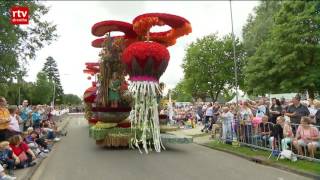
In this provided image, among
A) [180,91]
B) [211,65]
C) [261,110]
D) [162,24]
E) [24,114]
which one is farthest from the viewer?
[180,91]

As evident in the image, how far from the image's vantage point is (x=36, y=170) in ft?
36.8

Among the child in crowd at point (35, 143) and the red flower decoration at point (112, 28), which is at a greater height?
the red flower decoration at point (112, 28)

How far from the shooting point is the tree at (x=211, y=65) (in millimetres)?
50156

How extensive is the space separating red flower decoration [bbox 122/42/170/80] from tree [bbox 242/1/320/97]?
20.7 metres

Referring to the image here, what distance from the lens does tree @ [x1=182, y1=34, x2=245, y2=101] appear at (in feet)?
165

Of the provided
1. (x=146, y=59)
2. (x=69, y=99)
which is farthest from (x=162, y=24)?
(x=69, y=99)

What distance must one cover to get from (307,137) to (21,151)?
7672 mm

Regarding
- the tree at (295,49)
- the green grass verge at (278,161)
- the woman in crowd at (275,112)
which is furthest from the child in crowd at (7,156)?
the tree at (295,49)

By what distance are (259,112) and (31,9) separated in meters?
15.0

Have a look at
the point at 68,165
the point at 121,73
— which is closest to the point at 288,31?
the point at 121,73

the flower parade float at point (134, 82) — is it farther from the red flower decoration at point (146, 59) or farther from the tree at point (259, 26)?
the tree at point (259, 26)

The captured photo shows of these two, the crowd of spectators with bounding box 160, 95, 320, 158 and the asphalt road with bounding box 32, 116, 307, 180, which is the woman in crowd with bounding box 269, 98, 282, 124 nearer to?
the crowd of spectators with bounding box 160, 95, 320, 158

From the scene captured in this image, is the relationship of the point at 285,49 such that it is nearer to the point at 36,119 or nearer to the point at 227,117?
the point at 227,117

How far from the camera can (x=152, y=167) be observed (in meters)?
11.1
